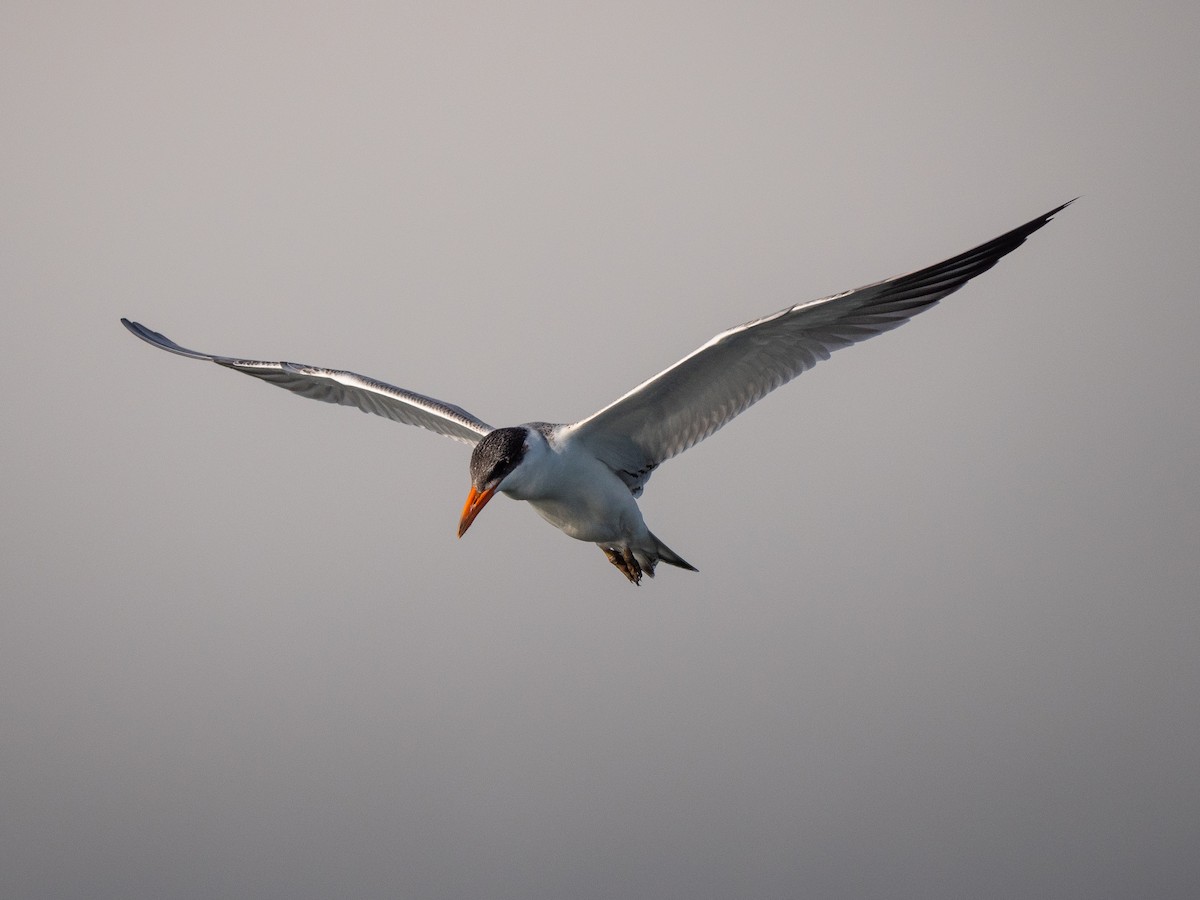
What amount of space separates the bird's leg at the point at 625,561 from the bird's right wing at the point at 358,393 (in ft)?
5.23

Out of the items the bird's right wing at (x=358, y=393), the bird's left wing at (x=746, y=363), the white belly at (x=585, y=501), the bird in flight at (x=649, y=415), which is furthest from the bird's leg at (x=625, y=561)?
the bird's right wing at (x=358, y=393)

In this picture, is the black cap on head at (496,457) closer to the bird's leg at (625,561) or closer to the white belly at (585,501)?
the white belly at (585,501)

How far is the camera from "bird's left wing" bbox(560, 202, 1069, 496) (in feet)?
33.3

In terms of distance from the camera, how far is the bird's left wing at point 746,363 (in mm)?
10156

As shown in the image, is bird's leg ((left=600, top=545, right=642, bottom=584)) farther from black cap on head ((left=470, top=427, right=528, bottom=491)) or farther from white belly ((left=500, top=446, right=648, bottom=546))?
black cap on head ((left=470, top=427, right=528, bottom=491))

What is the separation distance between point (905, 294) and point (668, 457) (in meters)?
2.77

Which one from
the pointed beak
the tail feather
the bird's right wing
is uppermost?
the bird's right wing

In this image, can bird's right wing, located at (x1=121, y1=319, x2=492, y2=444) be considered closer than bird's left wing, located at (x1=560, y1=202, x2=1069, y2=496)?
No

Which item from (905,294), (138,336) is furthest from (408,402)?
(905,294)

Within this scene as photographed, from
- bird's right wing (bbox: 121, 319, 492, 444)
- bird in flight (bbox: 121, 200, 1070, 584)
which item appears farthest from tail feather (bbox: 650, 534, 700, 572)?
bird's right wing (bbox: 121, 319, 492, 444)

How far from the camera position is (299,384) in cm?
1382

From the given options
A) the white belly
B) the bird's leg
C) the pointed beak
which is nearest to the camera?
the pointed beak

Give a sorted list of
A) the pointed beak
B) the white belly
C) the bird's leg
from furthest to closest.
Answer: the bird's leg, the white belly, the pointed beak

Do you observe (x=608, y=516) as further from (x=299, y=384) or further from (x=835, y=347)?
(x=299, y=384)
